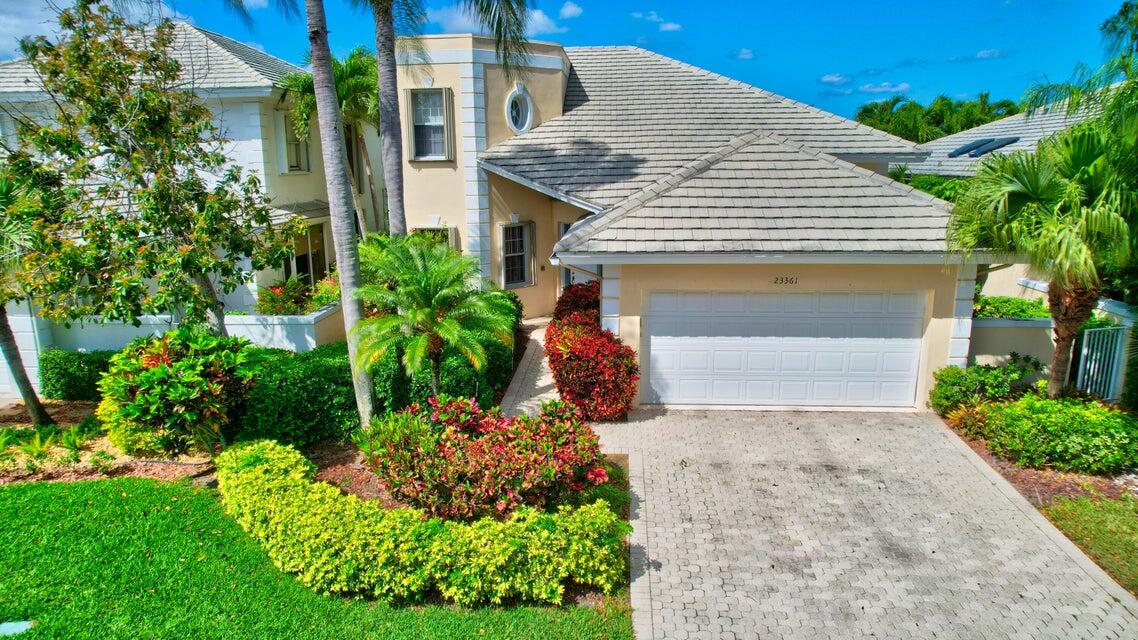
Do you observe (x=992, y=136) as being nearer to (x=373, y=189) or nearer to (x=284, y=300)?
(x=373, y=189)

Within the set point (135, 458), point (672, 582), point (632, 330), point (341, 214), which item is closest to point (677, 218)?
point (632, 330)

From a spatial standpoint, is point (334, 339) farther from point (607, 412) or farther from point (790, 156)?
point (790, 156)

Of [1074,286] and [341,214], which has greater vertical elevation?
[341,214]

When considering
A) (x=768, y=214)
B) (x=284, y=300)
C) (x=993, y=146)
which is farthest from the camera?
(x=993, y=146)

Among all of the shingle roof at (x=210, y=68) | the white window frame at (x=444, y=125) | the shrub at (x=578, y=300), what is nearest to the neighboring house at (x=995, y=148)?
the shrub at (x=578, y=300)

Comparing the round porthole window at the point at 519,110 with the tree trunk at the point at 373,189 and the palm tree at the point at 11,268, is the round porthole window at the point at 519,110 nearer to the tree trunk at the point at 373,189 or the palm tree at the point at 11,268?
the tree trunk at the point at 373,189

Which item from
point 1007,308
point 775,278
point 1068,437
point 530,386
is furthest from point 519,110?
point 1068,437

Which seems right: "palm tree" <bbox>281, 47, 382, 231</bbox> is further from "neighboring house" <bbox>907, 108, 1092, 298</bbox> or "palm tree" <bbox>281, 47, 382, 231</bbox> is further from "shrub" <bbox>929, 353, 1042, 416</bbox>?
"neighboring house" <bbox>907, 108, 1092, 298</bbox>

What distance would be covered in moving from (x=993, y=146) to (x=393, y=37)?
20.1 meters

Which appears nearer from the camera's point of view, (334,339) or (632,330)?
(632,330)

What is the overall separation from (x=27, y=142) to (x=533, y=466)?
33.1 feet

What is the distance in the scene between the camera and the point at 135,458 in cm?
1021

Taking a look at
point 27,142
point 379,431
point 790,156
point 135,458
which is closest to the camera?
point 379,431

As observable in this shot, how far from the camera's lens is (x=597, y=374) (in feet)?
37.4
